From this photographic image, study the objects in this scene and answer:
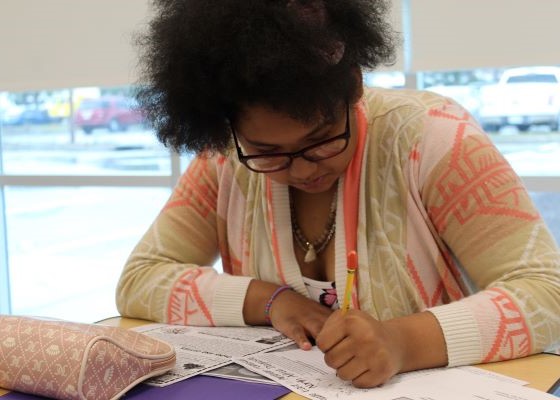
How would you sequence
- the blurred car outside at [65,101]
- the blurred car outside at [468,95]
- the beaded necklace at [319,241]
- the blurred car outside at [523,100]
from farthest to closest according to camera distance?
the blurred car outside at [65,101] → the blurred car outside at [468,95] → the blurred car outside at [523,100] → the beaded necklace at [319,241]

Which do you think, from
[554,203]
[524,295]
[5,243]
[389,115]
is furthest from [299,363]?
[5,243]

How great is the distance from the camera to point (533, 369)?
39.9 inches

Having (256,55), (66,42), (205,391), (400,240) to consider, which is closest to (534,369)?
(400,240)

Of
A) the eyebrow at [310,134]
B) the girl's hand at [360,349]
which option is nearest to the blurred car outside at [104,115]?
the eyebrow at [310,134]

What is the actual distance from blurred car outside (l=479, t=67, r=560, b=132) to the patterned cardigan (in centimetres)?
118

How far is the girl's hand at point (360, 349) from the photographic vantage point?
3.14ft

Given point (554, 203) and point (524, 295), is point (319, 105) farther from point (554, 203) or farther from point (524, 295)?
point (554, 203)

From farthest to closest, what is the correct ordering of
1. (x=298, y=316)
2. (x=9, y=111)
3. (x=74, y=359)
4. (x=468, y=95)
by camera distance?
(x=9, y=111)
(x=468, y=95)
(x=298, y=316)
(x=74, y=359)

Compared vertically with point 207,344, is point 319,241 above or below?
above

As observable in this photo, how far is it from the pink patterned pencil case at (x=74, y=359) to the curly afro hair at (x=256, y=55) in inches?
15.7

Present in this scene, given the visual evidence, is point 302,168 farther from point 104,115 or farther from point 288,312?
point 104,115

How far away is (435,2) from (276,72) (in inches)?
53.3

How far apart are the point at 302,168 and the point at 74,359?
18.9 inches

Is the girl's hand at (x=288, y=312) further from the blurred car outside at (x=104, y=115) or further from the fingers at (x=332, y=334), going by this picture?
the blurred car outside at (x=104, y=115)
